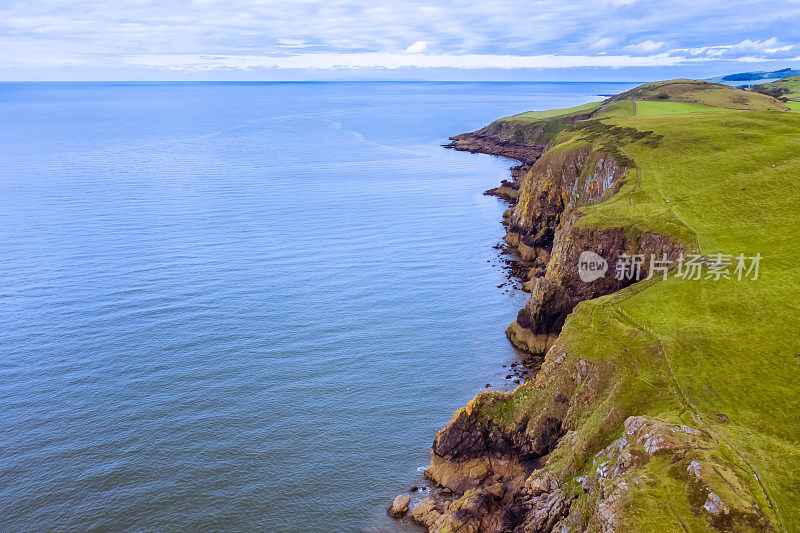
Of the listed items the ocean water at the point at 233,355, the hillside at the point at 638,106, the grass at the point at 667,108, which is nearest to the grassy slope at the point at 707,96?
the hillside at the point at 638,106

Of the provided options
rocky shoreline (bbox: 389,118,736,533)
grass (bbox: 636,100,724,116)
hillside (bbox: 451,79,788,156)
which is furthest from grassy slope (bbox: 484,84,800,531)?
hillside (bbox: 451,79,788,156)

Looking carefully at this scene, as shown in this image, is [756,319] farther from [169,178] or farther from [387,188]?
[169,178]

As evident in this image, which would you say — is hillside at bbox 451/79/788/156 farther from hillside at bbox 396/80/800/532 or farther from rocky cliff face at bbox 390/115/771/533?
rocky cliff face at bbox 390/115/771/533

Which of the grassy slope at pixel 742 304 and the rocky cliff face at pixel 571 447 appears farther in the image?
the grassy slope at pixel 742 304

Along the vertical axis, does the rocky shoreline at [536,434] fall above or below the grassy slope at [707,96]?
below

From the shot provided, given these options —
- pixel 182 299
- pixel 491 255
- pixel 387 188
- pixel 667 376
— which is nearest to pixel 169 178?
pixel 387 188

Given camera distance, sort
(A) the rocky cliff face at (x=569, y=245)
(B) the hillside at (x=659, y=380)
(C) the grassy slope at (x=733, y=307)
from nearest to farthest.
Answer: (B) the hillside at (x=659, y=380)
(C) the grassy slope at (x=733, y=307)
(A) the rocky cliff face at (x=569, y=245)

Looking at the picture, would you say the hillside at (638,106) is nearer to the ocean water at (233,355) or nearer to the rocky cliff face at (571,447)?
the ocean water at (233,355)

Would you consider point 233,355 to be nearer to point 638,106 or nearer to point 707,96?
point 638,106
